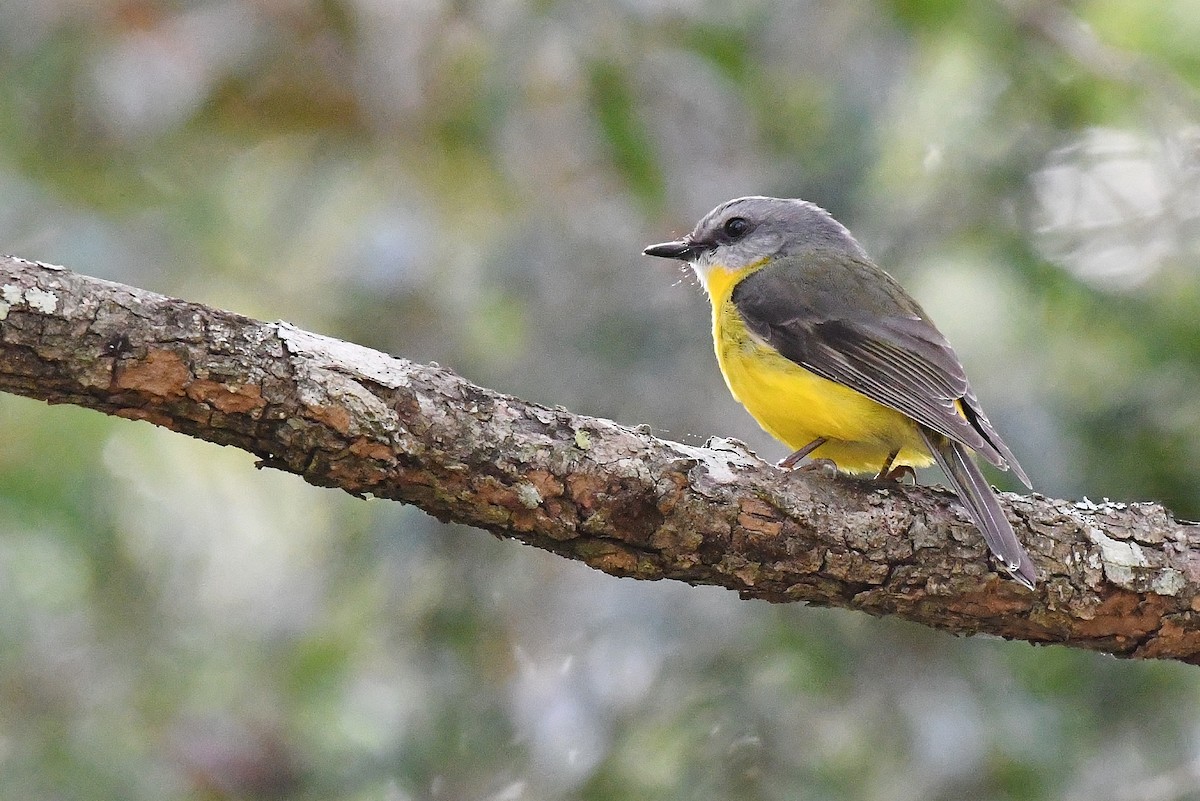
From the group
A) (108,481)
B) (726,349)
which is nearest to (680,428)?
(726,349)

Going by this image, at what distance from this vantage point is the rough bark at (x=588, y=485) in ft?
7.68

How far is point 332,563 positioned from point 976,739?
7.94 ft

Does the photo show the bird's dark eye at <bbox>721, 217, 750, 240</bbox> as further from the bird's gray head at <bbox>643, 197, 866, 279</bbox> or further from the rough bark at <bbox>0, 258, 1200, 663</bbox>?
the rough bark at <bbox>0, 258, 1200, 663</bbox>

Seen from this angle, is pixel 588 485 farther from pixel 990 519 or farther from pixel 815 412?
pixel 815 412

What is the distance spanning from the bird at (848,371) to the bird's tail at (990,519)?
0.01 metres

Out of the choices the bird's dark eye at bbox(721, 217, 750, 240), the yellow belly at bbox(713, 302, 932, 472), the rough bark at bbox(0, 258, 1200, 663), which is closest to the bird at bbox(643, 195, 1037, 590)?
the yellow belly at bbox(713, 302, 932, 472)

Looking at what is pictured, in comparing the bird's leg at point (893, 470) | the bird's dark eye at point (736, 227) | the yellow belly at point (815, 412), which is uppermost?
the bird's dark eye at point (736, 227)

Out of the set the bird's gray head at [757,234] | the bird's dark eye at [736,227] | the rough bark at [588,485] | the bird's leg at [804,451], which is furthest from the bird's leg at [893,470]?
the bird's dark eye at [736,227]

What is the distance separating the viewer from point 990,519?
2.97 metres

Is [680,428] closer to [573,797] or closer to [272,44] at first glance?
[573,797]

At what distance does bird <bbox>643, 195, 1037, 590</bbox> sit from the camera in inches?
144

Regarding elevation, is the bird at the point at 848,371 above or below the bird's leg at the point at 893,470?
above

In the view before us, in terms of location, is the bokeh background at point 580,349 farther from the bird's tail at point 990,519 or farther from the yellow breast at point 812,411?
the bird's tail at point 990,519

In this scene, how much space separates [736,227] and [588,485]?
2309 millimetres
